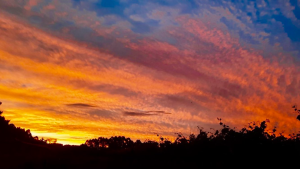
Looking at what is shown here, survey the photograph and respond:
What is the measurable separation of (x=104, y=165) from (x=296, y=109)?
1143cm

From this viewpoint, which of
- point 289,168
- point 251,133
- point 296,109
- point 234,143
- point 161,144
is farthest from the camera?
point 161,144

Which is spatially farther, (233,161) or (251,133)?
(251,133)

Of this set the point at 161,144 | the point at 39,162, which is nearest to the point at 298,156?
the point at 161,144

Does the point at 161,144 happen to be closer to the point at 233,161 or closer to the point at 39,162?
the point at 233,161

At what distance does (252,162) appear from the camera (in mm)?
11859

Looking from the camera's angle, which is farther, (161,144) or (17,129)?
(17,129)

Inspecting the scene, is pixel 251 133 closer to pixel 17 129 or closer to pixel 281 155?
pixel 281 155

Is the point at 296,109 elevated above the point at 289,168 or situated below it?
above

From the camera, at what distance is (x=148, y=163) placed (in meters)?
12.3

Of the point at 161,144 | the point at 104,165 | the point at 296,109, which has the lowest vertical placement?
the point at 104,165

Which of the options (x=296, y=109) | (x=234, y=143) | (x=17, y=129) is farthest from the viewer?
(x=17, y=129)

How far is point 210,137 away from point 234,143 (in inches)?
113

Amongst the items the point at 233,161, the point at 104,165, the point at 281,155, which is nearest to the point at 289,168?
the point at 281,155

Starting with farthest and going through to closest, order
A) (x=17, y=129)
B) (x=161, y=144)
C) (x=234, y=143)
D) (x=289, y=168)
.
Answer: (x=17, y=129), (x=161, y=144), (x=234, y=143), (x=289, y=168)
